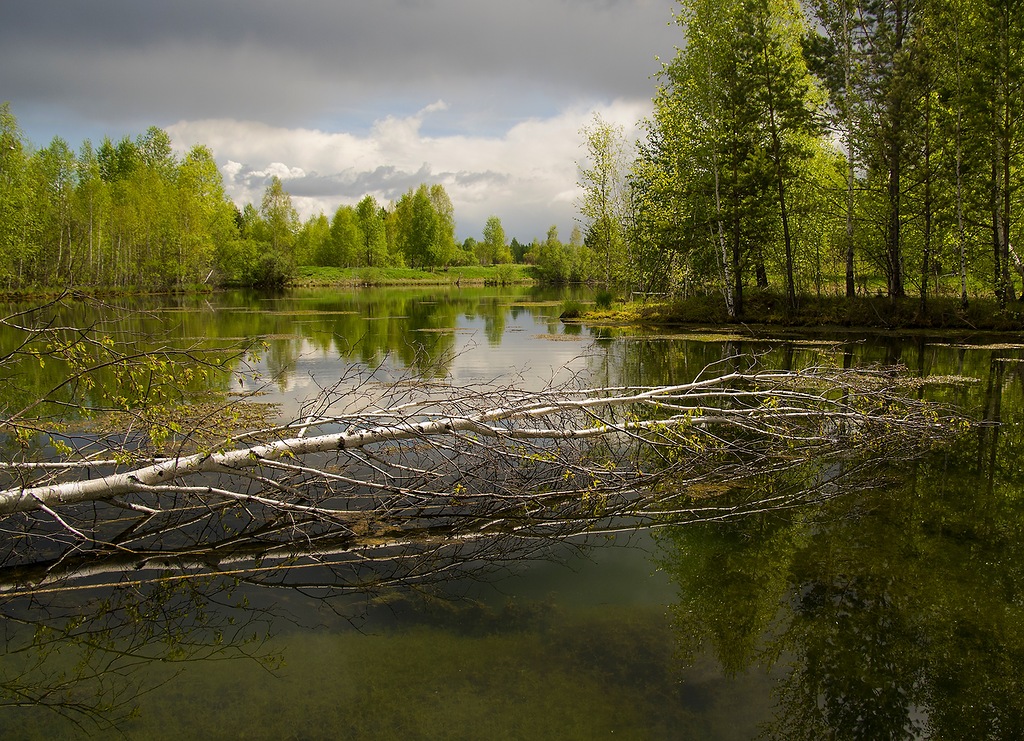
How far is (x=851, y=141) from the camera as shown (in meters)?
24.0

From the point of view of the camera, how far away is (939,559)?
544cm

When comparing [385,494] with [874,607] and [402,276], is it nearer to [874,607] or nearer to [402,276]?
[874,607]

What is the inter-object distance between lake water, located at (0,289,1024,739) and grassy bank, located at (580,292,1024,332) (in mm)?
18678

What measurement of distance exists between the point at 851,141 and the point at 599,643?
81.1 feet

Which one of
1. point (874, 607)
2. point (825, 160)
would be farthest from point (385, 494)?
point (825, 160)

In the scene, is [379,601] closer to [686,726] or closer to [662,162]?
[686,726]

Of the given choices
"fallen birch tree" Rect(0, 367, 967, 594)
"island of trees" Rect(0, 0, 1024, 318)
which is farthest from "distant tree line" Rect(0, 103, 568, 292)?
"fallen birch tree" Rect(0, 367, 967, 594)

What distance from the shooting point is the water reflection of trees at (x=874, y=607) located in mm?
3684

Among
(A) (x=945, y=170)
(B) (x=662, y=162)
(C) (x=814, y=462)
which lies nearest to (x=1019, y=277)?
(A) (x=945, y=170)

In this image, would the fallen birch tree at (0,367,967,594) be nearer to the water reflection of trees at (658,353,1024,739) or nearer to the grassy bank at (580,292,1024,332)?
the water reflection of trees at (658,353,1024,739)

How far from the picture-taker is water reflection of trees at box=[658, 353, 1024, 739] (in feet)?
12.1

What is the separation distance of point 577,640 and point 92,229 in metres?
60.9

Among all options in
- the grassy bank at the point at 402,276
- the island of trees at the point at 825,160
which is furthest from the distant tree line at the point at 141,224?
the island of trees at the point at 825,160

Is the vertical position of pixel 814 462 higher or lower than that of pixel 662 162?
lower
